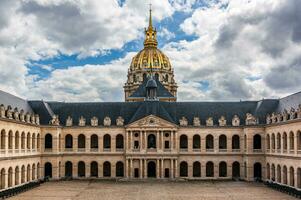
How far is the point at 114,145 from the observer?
293ft

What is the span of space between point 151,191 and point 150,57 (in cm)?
8464

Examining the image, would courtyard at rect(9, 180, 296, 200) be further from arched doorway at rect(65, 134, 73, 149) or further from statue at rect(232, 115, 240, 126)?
statue at rect(232, 115, 240, 126)

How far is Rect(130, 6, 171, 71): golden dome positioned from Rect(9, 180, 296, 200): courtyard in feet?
230

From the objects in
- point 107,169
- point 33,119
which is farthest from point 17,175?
point 107,169

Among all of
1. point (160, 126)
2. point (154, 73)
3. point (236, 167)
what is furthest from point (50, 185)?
point (154, 73)

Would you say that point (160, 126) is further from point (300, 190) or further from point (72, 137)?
point (300, 190)

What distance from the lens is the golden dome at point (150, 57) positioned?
147875mm

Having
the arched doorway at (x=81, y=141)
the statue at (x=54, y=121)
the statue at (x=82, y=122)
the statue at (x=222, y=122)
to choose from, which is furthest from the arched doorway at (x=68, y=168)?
the statue at (x=222, y=122)

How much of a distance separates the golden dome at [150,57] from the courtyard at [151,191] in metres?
70.0

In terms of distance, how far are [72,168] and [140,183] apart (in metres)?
15.8

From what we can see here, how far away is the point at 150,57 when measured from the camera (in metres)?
149

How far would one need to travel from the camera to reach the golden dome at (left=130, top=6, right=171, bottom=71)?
14788 centimetres

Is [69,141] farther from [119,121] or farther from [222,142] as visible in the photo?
[222,142]

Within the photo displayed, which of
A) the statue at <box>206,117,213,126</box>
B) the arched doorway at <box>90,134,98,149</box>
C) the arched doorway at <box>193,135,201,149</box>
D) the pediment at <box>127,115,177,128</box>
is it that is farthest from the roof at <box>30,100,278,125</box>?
the arched doorway at <box>193,135,201,149</box>
